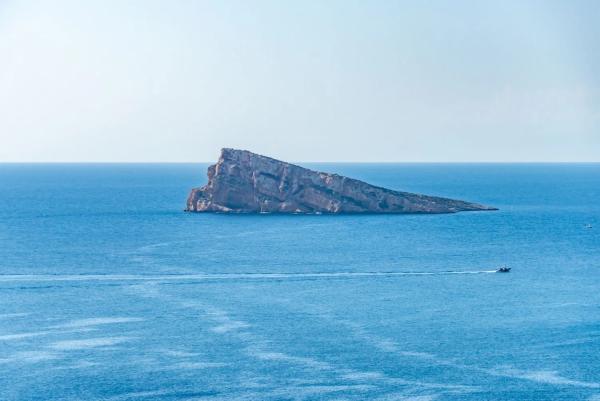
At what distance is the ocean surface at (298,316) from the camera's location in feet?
224

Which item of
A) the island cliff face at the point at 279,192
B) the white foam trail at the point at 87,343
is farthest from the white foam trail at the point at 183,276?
the island cliff face at the point at 279,192

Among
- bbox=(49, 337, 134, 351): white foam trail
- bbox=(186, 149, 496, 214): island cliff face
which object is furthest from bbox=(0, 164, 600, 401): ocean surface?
bbox=(186, 149, 496, 214): island cliff face

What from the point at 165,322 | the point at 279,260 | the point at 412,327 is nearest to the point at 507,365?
the point at 412,327

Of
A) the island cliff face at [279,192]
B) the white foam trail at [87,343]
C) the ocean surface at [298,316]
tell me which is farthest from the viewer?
the island cliff face at [279,192]

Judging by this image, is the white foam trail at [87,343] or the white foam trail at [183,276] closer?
the white foam trail at [87,343]

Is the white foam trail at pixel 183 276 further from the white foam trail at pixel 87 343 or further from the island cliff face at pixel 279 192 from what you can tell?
the island cliff face at pixel 279 192

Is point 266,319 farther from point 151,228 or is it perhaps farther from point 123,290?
point 151,228

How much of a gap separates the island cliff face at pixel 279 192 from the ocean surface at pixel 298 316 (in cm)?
3517

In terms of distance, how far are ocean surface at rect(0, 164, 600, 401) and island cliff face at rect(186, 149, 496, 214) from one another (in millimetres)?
35175

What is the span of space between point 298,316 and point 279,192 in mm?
100735

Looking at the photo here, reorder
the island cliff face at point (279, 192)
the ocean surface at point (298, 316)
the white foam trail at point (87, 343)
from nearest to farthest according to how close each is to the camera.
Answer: the ocean surface at point (298, 316) < the white foam trail at point (87, 343) < the island cliff face at point (279, 192)

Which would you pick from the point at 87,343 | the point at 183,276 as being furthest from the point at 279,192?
the point at 87,343

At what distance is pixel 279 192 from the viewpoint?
18862cm

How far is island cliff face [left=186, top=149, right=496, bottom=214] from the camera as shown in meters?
187
